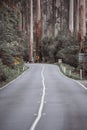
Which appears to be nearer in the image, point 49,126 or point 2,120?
point 49,126

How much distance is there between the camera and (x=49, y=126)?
591 inches

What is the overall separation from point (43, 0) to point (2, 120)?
91456mm

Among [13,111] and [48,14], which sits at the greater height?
[48,14]

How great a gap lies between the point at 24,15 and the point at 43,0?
18.7ft

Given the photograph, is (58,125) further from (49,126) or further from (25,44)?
(25,44)

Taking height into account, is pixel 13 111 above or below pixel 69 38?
below

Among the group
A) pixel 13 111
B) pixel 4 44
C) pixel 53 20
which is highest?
pixel 53 20

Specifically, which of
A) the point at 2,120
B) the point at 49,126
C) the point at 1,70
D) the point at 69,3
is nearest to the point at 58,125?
the point at 49,126

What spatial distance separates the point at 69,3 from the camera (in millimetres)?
93562

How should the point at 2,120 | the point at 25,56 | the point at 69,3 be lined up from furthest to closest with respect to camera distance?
1. the point at 25,56
2. the point at 69,3
3. the point at 2,120

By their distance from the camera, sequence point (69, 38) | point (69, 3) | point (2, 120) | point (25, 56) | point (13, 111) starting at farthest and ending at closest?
point (25, 56)
point (69, 3)
point (69, 38)
point (13, 111)
point (2, 120)

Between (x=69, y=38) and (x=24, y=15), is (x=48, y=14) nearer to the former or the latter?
(x=24, y=15)

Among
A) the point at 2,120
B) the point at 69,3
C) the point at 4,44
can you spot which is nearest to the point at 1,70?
the point at 4,44

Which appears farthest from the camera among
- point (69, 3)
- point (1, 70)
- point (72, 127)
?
point (69, 3)
